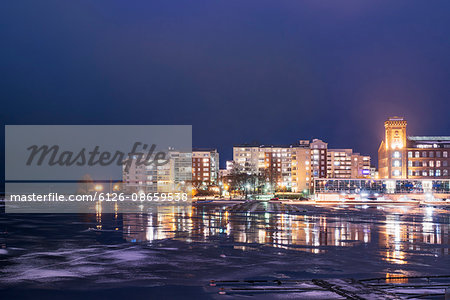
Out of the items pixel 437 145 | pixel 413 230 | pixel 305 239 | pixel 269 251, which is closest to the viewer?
pixel 269 251

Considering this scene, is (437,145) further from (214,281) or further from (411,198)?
(214,281)

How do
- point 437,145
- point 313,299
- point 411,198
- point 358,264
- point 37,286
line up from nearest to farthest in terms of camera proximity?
point 313,299
point 37,286
point 358,264
point 411,198
point 437,145

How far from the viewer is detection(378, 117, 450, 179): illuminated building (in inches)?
5630

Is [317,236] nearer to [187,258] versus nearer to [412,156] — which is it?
[187,258]

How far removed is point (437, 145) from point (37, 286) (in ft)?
487

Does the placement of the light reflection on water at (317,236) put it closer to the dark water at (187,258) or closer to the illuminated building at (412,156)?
the dark water at (187,258)

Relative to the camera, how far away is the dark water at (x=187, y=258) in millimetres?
17172

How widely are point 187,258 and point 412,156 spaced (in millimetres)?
136143

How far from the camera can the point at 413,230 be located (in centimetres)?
3719

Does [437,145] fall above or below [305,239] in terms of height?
above

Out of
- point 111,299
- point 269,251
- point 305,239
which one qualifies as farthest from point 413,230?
point 111,299

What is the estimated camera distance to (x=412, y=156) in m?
144

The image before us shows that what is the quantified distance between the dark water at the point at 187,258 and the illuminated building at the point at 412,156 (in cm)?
11448

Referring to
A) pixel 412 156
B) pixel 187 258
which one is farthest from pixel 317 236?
pixel 412 156
